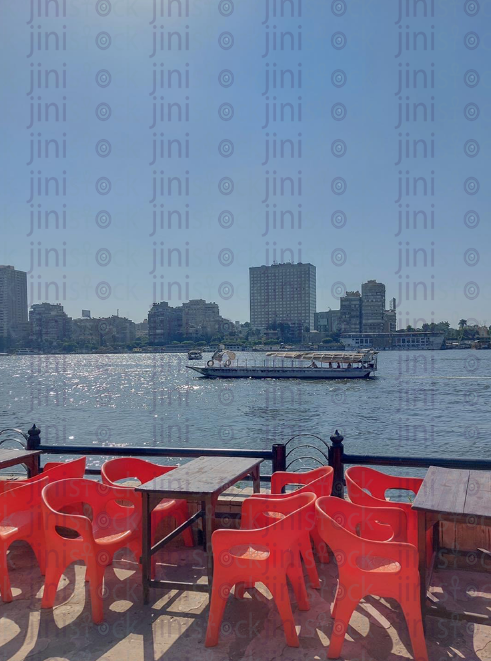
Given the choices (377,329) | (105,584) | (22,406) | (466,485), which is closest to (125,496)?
(105,584)

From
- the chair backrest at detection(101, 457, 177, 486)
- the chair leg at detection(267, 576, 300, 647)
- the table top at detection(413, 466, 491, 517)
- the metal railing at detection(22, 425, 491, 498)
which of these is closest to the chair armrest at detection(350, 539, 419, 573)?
the table top at detection(413, 466, 491, 517)

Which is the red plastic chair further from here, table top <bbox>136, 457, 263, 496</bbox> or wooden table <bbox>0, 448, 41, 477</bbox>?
wooden table <bbox>0, 448, 41, 477</bbox>

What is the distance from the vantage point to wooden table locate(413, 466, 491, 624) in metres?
3.30

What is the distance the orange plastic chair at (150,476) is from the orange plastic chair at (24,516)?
0.66 metres

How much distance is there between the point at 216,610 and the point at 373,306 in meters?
152

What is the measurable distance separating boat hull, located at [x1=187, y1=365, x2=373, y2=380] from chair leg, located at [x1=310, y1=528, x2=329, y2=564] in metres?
68.4

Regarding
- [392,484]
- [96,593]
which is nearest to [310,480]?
[392,484]

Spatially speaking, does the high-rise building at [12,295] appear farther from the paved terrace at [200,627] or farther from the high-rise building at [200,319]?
the paved terrace at [200,627]

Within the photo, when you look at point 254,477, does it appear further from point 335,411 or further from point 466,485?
point 335,411

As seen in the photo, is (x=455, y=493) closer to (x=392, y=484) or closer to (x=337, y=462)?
(x=392, y=484)

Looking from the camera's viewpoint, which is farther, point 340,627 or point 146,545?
point 146,545

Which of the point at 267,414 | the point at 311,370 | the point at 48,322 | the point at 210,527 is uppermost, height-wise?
the point at 48,322

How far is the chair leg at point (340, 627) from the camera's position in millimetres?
3273

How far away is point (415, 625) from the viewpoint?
328 cm
